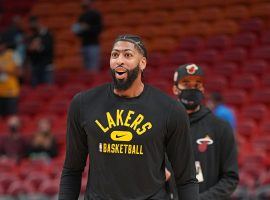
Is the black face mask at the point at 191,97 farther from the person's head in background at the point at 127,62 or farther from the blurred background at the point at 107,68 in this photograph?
the blurred background at the point at 107,68

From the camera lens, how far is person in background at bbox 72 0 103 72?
14.6m

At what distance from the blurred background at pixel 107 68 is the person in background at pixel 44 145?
0.01 m

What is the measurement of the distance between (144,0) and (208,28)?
217 cm

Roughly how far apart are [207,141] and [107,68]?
10.4 meters

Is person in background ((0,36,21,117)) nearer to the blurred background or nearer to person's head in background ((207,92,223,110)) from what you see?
the blurred background

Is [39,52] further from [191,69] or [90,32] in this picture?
[191,69]

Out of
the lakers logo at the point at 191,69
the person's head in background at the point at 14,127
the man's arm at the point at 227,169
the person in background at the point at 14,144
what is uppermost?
the lakers logo at the point at 191,69

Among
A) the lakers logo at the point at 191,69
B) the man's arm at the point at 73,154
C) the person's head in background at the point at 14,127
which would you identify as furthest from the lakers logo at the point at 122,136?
the person's head in background at the point at 14,127

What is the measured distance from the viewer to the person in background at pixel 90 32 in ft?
48.0

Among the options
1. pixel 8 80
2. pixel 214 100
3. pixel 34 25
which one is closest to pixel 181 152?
pixel 214 100

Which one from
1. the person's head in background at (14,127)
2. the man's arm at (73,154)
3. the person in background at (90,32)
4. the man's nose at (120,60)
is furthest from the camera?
the person in background at (90,32)

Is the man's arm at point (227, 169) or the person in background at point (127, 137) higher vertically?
the person in background at point (127, 137)

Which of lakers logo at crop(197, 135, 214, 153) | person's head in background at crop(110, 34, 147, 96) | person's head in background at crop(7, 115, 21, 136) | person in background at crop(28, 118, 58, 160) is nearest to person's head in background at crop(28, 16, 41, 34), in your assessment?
person's head in background at crop(7, 115, 21, 136)

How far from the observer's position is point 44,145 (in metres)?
12.1
